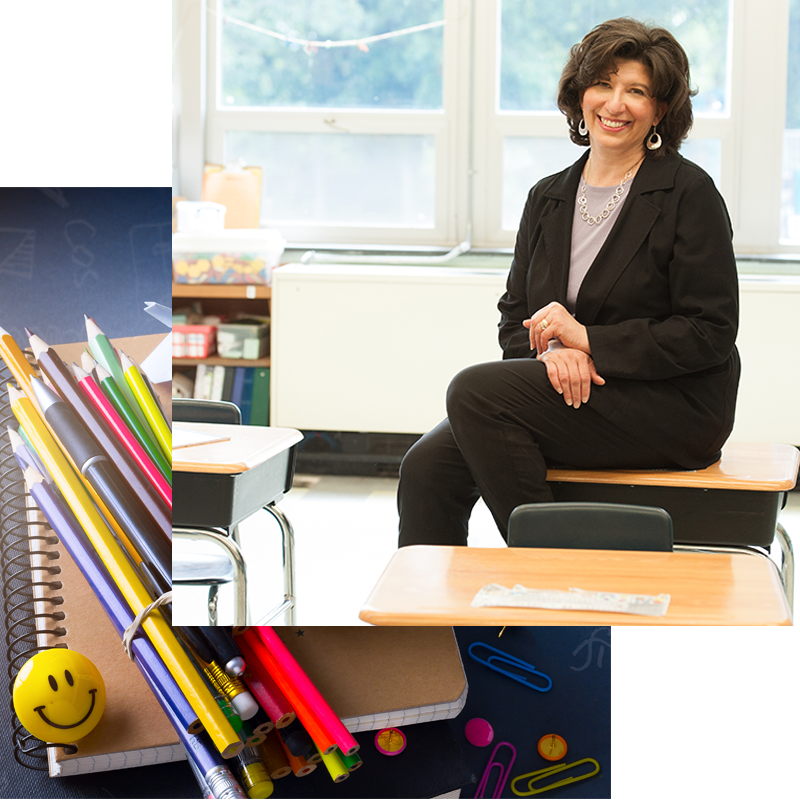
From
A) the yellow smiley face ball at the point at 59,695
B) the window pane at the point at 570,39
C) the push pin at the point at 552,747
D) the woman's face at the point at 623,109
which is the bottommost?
the push pin at the point at 552,747

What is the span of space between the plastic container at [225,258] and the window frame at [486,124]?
0.32 ft

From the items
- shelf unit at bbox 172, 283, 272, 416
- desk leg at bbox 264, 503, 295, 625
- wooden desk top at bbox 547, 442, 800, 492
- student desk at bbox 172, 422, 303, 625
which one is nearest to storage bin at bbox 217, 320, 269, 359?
shelf unit at bbox 172, 283, 272, 416

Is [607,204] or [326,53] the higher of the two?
[326,53]

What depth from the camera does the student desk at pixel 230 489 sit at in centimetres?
103

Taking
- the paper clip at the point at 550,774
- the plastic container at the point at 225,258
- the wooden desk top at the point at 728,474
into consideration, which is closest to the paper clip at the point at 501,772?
the paper clip at the point at 550,774

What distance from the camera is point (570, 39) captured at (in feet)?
3.39

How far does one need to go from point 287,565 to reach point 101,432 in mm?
298

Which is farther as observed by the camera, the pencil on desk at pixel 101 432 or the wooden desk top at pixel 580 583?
the pencil on desk at pixel 101 432

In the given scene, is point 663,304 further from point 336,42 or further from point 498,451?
point 336,42

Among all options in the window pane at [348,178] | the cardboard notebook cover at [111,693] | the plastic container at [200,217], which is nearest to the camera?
the cardboard notebook cover at [111,693]

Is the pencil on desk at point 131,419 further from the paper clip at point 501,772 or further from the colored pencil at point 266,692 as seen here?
the paper clip at point 501,772

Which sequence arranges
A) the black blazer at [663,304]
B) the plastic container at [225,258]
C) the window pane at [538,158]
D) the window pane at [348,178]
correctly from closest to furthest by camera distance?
the black blazer at [663,304] < the window pane at [538,158] < the plastic container at [225,258] < the window pane at [348,178]

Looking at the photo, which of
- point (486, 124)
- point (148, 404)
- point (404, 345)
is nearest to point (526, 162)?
point (486, 124)

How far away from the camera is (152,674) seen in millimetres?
1062
